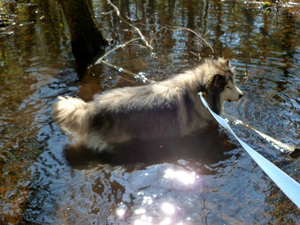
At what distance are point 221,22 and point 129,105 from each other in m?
8.21

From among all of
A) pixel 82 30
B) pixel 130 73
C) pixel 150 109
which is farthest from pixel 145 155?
pixel 82 30

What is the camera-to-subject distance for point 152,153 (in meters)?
4.45

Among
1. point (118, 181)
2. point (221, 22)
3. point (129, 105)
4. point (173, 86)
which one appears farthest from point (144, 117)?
point (221, 22)

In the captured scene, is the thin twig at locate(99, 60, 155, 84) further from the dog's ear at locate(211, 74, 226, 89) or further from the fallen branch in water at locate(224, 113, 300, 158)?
the fallen branch in water at locate(224, 113, 300, 158)

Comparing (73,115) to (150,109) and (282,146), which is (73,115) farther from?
(282,146)

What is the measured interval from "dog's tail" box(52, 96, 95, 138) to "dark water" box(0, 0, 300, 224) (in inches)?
17.6

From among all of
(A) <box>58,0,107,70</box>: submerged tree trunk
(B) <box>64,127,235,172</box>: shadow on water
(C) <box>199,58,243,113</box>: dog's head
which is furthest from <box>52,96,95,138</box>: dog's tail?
(A) <box>58,0,107,70</box>: submerged tree trunk

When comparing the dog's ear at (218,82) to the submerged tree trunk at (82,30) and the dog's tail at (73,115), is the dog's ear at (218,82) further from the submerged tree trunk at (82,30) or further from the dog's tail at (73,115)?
the submerged tree trunk at (82,30)

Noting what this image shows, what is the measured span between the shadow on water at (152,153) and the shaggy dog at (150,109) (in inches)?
4.7

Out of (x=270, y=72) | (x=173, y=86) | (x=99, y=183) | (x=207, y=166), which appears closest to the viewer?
(x=99, y=183)

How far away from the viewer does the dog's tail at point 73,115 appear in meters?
4.12

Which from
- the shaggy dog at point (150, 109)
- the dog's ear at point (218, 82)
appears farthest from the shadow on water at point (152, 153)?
the dog's ear at point (218, 82)

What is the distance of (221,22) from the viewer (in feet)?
36.4

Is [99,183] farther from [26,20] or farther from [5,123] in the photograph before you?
[26,20]
